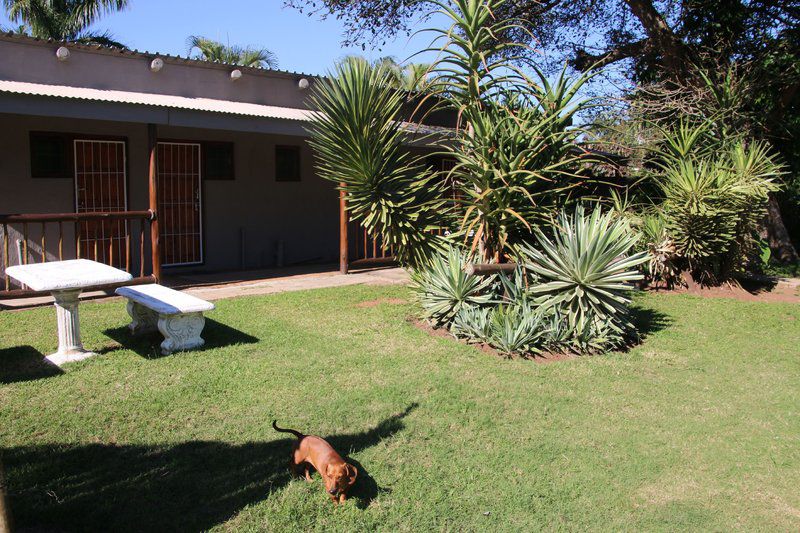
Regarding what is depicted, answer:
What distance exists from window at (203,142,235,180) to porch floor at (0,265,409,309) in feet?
5.75

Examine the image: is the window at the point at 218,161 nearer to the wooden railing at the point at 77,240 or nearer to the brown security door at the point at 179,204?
the brown security door at the point at 179,204

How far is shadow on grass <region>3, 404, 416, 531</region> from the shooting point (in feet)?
12.2

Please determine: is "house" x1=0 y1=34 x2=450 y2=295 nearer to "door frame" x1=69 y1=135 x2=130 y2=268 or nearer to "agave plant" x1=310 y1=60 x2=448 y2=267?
"door frame" x1=69 y1=135 x2=130 y2=268

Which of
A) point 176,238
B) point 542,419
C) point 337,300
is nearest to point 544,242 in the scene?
point 542,419

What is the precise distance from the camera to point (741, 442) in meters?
5.11

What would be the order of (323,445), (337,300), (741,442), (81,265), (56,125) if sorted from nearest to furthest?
1. (323,445)
2. (741,442)
3. (81,265)
4. (337,300)
5. (56,125)

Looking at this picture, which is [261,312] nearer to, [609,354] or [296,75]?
[609,354]

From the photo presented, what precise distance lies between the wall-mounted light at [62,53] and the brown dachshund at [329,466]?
322 inches

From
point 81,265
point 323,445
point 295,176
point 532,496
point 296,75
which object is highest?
point 296,75

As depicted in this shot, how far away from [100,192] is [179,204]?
143cm

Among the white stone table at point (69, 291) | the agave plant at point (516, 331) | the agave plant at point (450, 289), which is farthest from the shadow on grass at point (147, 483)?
the agave plant at point (450, 289)

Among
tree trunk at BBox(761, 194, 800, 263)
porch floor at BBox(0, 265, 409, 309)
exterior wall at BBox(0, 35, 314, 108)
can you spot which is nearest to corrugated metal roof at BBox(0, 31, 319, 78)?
exterior wall at BBox(0, 35, 314, 108)

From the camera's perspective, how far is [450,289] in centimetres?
769

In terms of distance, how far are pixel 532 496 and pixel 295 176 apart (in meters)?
10.1
